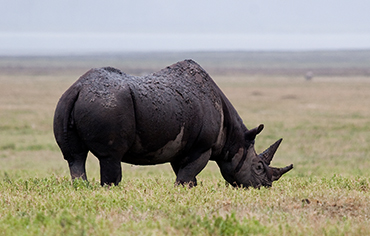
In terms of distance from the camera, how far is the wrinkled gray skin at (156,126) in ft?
24.2

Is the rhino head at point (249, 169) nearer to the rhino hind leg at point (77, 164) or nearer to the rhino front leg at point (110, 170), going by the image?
the rhino front leg at point (110, 170)

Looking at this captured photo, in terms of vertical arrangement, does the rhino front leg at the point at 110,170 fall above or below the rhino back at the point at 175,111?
below

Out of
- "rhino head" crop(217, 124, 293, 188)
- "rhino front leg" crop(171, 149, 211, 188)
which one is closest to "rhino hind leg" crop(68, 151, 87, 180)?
"rhino front leg" crop(171, 149, 211, 188)

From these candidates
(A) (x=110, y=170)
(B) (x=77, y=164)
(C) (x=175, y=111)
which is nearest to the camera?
(A) (x=110, y=170)

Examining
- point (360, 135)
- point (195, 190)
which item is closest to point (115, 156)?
point (195, 190)

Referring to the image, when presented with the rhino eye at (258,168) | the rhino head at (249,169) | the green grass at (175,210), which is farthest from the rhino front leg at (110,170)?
the rhino eye at (258,168)

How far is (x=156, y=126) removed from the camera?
774 centimetres

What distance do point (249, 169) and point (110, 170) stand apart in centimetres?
250

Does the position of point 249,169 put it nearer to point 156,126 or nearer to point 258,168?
point 258,168

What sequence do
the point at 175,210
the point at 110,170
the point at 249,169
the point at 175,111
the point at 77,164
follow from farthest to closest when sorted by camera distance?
the point at 249,169, the point at 175,111, the point at 77,164, the point at 110,170, the point at 175,210

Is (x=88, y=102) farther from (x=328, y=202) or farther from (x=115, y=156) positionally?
(x=328, y=202)

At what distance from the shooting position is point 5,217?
582cm

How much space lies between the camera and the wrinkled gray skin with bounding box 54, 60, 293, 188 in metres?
7.38

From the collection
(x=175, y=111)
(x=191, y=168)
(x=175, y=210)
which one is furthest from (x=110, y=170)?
(x=175, y=210)
